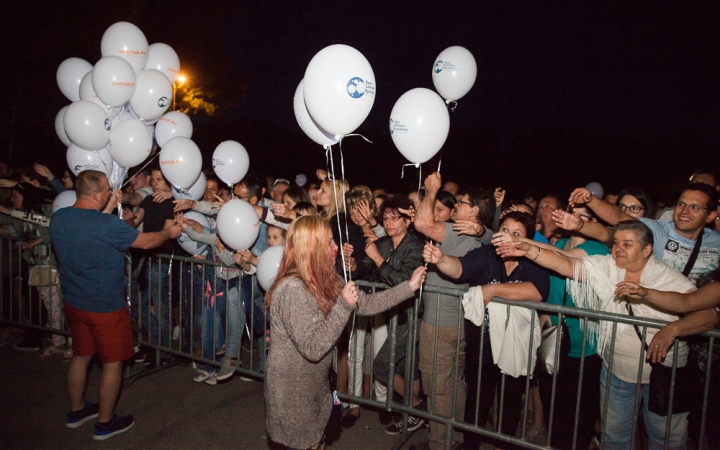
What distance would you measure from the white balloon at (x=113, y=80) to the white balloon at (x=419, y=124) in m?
3.37

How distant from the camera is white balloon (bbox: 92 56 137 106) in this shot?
5.19 m

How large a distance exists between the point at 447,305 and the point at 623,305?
1.33m

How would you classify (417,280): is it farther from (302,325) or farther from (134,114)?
(134,114)

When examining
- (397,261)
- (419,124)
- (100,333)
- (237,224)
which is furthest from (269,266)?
(419,124)

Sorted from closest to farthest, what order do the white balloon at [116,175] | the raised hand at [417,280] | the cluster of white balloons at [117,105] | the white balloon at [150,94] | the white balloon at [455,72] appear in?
the raised hand at [417,280] < the cluster of white balloons at [117,105] < the white balloon at [150,94] < the white balloon at [455,72] < the white balloon at [116,175]

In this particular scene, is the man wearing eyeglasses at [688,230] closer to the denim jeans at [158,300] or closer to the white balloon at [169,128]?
the denim jeans at [158,300]

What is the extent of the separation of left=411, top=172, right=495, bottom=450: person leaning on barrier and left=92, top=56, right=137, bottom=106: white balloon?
3.85m

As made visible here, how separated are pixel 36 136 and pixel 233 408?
25445 millimetres

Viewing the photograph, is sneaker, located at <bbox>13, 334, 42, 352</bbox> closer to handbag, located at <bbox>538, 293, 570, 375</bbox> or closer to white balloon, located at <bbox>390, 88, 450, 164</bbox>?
white balloon, located at <bbox>390, 88, 450, 164</bbox>

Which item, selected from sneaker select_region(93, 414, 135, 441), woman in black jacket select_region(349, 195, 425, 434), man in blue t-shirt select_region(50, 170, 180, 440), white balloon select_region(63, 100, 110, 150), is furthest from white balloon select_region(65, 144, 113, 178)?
woman in black jacket select_region(349, 195, 425, 434)

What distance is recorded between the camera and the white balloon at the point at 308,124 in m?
3.96

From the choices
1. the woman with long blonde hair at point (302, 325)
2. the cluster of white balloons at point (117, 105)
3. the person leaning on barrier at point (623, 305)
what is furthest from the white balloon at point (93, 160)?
the person leaning on barrier at point (623, 305)

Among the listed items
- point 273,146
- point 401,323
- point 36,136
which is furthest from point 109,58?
point 273,146

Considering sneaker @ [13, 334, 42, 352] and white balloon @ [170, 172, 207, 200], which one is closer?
white balloon @ [170, 172, 207, 200]
